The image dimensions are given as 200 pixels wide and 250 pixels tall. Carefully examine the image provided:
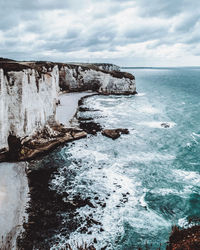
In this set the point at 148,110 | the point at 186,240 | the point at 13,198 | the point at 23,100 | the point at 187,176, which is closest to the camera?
the point at 186,240

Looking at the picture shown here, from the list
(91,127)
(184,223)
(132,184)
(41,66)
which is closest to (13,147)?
(132,184)

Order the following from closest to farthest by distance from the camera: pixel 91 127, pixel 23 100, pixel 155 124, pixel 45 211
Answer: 1. pixel 45 211
2. pixel 23 100
3. pixel 91 127
4. pixel 155 124

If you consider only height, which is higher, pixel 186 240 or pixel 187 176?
pixel 186 240

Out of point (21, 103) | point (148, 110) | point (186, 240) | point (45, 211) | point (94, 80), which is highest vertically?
point (94, 80)

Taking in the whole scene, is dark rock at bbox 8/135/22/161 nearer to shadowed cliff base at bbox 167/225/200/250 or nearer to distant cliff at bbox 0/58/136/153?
distant cliff at bbox 0/58/136/153

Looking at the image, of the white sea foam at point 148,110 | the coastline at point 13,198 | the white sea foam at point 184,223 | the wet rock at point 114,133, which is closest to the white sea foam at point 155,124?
the wet rock at point 114,133

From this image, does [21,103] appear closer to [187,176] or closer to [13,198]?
[13,198]

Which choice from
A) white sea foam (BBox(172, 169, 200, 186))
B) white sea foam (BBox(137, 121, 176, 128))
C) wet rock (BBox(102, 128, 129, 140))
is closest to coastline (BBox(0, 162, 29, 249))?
wet rock (BBox(102, 128, 129, 140))
